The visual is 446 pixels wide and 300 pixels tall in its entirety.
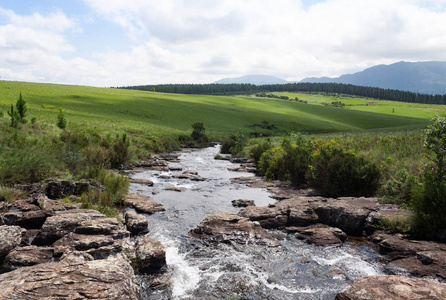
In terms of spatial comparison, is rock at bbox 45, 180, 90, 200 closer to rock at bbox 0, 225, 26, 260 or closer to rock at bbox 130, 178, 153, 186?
rock at bbox 0, 225, 26, 260

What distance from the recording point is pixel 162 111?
220 ft

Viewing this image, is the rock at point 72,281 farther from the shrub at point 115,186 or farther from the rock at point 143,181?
the rock at point 143,181

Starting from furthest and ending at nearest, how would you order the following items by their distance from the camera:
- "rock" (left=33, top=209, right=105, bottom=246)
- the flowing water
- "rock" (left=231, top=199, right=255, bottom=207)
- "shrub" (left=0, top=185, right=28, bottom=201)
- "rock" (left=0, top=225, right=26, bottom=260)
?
"rock" (left=231, top=199, right=255, bottom=207)
"shrub" (left=0, top=185, right=28, bottom=201)
"rock" (left=33, top=209, right=105, bottom=246)
the flowing water
"rock" (left=0, top=225, right=26, bottom=260)

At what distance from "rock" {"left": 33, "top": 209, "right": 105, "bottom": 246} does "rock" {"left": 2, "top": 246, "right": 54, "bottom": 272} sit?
71cm

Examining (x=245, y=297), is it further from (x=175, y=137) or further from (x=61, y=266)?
(x=175, y=137)

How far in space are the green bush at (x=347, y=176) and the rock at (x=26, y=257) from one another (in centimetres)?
1260

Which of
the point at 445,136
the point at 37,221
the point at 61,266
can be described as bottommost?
the point at 37,221

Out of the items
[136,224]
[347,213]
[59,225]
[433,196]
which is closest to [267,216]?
[347,213]

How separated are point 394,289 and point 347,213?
17.2ft

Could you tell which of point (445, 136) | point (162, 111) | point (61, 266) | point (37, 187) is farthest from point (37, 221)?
point (162, 111)

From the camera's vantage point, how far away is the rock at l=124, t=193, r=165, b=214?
41.0 feet

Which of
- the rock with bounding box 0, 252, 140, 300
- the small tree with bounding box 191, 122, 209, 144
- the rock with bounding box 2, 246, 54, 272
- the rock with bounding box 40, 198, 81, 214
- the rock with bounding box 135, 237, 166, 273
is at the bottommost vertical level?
the small tree with bounding box 191, 122, 209, 144

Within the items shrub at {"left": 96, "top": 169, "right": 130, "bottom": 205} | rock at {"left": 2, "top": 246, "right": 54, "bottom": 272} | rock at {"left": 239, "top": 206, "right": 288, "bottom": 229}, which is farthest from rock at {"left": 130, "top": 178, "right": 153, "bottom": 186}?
rock at {"left": 2, "top": 246, "right": 54, "bottom": 272}

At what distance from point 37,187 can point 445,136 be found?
15.1m
